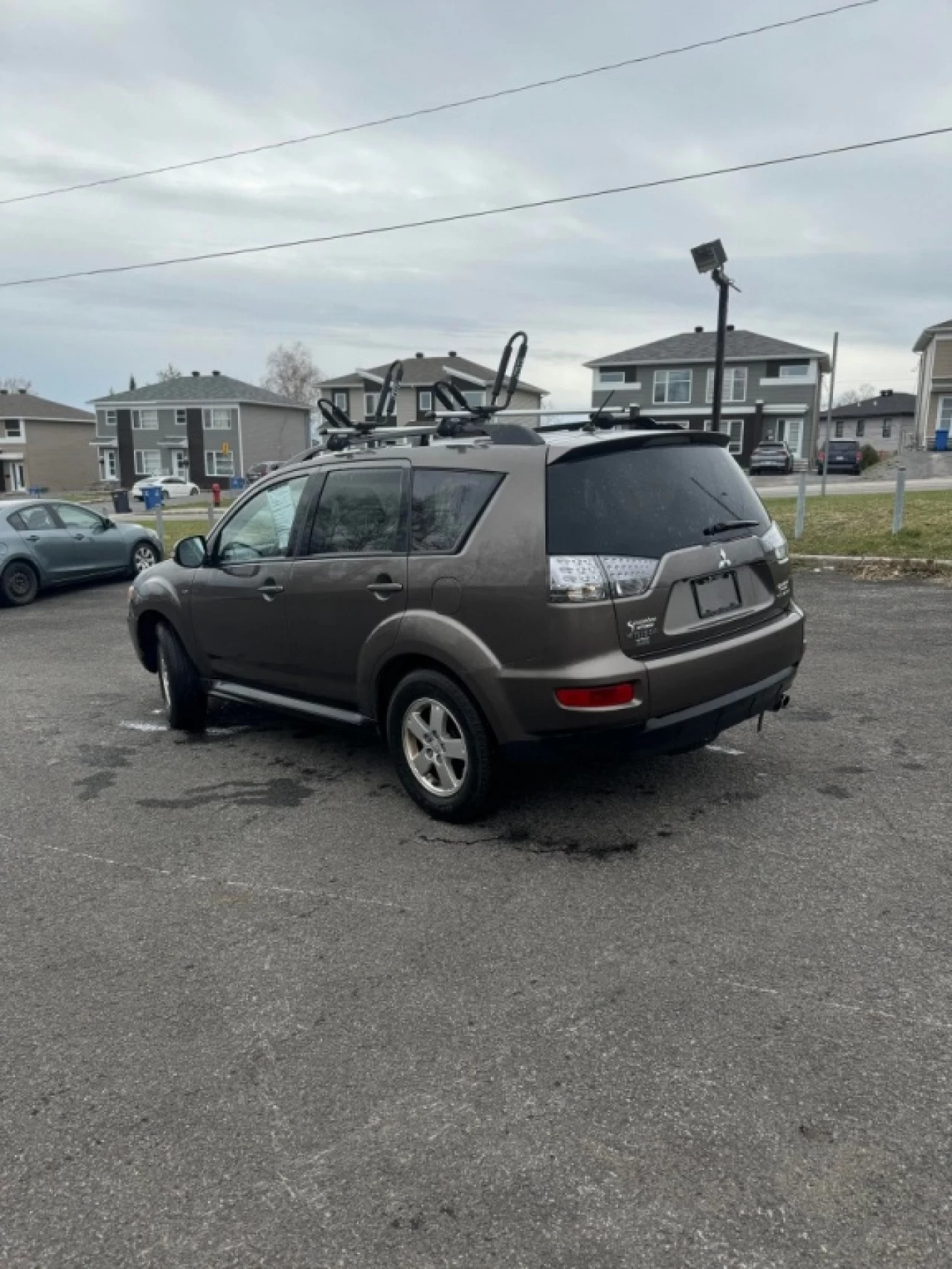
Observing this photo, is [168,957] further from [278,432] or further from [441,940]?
[278,432]

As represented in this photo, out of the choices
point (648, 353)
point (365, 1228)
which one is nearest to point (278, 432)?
point (648, 353)

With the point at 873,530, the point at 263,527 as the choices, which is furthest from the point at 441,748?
the point at 873,530

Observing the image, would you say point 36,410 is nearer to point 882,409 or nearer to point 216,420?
point 216,420

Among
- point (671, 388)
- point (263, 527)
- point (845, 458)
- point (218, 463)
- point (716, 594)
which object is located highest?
point (671, 388)

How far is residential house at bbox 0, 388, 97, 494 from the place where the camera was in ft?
234

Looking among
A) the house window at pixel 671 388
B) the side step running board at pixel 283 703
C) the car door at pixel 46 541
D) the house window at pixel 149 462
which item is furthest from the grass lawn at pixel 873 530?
the house window at pixel 149 462

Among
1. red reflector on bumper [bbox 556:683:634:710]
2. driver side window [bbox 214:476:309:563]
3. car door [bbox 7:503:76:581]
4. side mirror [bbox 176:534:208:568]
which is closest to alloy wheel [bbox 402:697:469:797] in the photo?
red reflector on bumper [bbox 556:683:634:710]

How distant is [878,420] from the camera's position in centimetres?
7894

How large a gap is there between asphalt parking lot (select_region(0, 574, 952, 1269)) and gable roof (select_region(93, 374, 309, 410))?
64815 mm

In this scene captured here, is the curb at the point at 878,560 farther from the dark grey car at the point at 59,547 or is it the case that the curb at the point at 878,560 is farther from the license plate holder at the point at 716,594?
the dark grey car at the point at 59,547

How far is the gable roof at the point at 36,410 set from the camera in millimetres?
71188

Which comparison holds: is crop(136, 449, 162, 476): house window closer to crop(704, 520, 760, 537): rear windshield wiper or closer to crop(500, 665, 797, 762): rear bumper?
crop(704, 520, 760, 537): rear windshield wiper

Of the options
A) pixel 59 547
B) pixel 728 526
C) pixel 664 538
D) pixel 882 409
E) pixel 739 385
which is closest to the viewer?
pixel 664 538

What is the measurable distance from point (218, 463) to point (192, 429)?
3163mm
